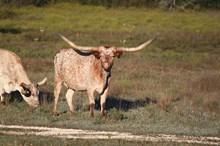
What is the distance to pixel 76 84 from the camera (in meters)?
15.7

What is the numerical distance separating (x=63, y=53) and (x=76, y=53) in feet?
1.54

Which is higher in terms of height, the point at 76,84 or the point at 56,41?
the point at 76,84

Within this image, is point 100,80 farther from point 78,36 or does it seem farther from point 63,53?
point 78,36

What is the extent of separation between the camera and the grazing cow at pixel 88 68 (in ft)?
48.1

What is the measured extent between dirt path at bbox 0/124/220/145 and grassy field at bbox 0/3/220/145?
636 mm

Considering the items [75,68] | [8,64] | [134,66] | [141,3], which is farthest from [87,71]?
[141,3]

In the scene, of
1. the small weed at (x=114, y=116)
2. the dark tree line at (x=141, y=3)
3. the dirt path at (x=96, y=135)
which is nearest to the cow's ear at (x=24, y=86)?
the small weed at (x=114, y=116)

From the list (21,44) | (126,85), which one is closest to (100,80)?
(126,85)

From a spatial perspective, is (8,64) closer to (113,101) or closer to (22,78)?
(22,78)

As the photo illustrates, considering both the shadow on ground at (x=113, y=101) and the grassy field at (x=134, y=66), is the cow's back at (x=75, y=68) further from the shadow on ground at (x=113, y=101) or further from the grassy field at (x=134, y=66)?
the shadow on ground at (x=113, y=101)

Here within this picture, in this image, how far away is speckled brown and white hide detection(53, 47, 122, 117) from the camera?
14.7m

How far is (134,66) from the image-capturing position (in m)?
27.7

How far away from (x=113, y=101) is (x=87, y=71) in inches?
141

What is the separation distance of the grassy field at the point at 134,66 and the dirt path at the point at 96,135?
0.64m
